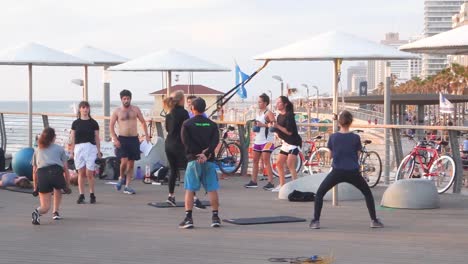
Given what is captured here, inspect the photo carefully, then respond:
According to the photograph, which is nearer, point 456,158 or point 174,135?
point 174,135

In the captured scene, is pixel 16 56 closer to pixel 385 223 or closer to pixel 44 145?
pixel 44 145

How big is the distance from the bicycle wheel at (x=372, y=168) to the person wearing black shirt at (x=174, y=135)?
4.18 meters

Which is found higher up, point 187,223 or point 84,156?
point 84,156

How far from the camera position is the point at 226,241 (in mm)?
10352

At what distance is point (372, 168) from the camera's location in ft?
54.4

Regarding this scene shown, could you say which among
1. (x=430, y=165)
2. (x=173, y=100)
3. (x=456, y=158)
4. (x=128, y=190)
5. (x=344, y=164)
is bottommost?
(x=128, y=190)

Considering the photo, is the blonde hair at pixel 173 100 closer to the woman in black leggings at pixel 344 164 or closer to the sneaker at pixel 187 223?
the sneaker at pixel 187 223

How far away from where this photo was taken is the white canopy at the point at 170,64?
63.6ft

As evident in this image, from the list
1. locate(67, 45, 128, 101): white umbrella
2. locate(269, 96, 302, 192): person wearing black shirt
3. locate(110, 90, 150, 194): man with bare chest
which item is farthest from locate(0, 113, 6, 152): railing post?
locate(269, 96, 302, 192): person wearing black shirt

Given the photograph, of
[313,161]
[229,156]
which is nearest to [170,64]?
[229,156]

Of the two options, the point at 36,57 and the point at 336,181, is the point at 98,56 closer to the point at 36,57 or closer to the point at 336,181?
the point at 36,57

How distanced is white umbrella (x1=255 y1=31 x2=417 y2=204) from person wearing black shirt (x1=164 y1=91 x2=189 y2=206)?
1.33 m

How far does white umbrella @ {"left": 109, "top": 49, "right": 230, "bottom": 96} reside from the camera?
19.4 meters

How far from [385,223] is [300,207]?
1997 millimetres
